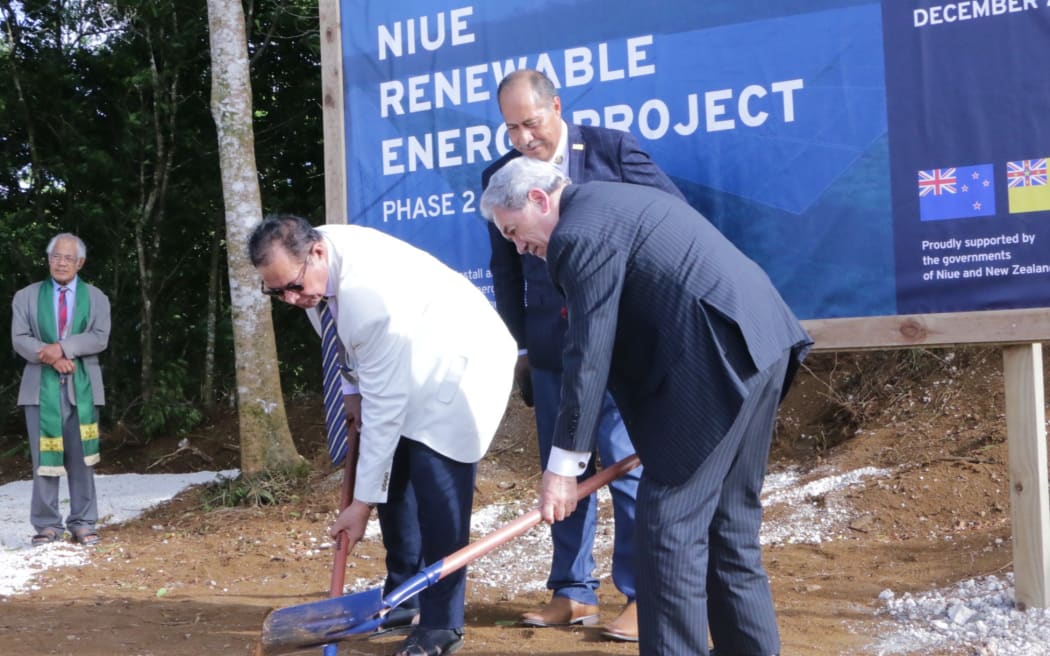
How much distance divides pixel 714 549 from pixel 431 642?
101 cm

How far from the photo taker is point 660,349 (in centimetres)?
282

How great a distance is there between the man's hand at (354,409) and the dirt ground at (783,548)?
2.59 ft

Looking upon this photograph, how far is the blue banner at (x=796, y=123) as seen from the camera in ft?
12.4

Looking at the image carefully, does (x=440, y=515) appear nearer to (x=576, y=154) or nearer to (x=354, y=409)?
(x=354, y=409)

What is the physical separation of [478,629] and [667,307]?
6.03 feet

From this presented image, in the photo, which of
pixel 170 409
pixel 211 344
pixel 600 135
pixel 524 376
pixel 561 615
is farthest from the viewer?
pixel 211 344

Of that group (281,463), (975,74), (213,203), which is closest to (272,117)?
(213,203)

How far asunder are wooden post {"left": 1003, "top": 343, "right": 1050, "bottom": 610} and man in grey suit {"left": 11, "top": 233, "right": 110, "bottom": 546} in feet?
16.2

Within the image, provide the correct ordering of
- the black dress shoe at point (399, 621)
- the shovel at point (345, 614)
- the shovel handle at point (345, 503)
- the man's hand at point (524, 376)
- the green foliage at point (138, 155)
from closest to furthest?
the shovel at point (345, 614) → the shovel handle at point (345, 503) → the black dress shoe at point (399, 621) → the man's hand at point (524, 376) → the green foliage at point (138, 155)

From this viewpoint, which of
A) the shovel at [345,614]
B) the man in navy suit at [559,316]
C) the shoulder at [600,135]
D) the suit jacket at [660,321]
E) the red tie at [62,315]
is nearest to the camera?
the suit jacket at [660,321]

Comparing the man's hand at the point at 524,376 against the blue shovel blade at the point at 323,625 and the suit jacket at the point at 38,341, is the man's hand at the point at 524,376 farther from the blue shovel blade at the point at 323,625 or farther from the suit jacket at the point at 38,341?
the suit jacket at the point at 38,341

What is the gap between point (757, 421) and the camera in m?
2.97

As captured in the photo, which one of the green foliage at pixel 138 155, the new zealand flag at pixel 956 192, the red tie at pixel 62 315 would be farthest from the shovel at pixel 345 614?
the green foliage at pixel 138 155

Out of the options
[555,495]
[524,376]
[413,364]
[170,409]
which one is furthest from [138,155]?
[555,495]
